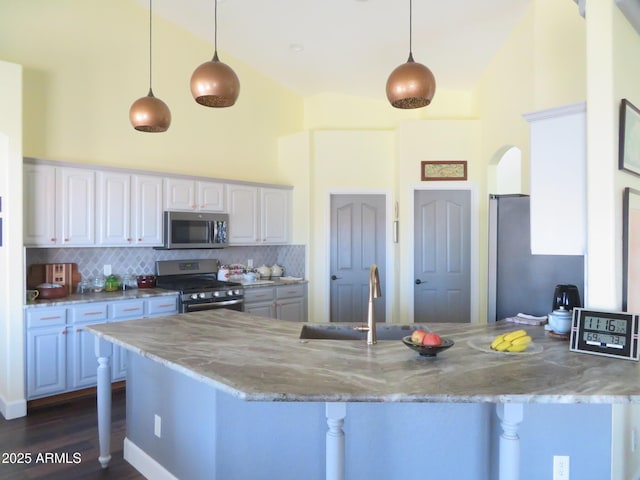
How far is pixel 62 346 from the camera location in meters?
3.78

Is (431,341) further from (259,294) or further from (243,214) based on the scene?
(243,214)

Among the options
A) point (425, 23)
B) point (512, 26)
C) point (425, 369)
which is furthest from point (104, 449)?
Result: point (512, 26)

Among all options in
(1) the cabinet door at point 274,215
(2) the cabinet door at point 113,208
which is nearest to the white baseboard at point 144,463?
(2) the cabinet door at point 113,208

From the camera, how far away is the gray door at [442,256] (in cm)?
546

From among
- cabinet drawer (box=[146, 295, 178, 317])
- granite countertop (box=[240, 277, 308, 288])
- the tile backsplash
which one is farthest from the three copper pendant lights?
granite countertop (box=[240, 277, 308, 288])

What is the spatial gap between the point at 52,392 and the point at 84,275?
1.23 metres

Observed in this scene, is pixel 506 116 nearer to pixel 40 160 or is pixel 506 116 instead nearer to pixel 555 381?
pixel 555 381

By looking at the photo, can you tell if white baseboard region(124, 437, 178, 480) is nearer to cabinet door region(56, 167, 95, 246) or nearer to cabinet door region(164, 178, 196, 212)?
cabinet door region(56, 167, 95, 246)

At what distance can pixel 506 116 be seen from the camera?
4613mm

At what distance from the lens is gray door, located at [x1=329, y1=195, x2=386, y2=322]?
5926 millimetres

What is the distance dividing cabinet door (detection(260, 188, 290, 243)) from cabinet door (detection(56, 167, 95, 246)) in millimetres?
2195

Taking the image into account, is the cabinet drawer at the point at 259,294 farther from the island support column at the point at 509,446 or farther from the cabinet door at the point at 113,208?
the island support column at the point at 509,446

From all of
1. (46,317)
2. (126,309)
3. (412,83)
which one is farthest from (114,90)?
(412,83)

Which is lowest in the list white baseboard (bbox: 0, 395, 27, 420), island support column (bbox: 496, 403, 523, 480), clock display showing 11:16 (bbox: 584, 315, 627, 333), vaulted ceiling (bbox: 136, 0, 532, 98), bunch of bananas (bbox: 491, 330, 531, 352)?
white baseboard (bbox: 0, 395, 27, 420)
